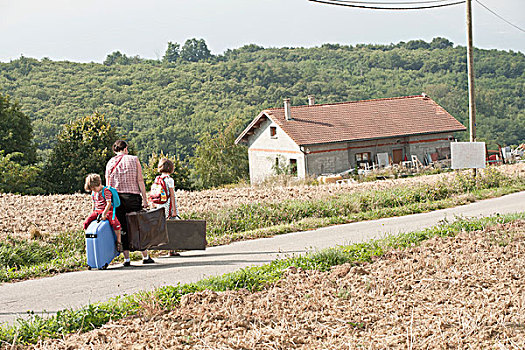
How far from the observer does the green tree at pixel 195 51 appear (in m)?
151

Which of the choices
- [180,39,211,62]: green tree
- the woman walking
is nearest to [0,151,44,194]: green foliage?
the woman walking

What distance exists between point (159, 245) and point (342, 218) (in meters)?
5.83

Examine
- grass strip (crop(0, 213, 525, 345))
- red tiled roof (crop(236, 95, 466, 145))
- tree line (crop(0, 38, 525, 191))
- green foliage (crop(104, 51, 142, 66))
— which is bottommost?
grass strip (crop(0, 213, 525, 345))

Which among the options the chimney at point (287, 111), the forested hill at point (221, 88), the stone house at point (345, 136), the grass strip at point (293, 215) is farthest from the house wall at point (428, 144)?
the forested hill at point (221, 88)

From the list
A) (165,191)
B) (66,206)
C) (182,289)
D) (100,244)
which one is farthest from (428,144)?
(182,289)

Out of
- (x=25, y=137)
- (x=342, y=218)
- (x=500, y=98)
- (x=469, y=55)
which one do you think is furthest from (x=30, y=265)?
(x=500, y=98)

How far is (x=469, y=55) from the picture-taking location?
2186 cm

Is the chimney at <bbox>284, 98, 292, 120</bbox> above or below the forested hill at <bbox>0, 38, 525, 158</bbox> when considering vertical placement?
below

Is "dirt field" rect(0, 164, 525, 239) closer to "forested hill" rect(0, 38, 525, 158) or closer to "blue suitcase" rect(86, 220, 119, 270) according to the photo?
"blue suitcase" rect(86, 220, 119, 270)

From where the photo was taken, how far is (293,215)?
14.5 meters

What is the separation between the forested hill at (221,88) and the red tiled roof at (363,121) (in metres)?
31.0

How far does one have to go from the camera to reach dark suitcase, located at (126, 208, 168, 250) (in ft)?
30.6

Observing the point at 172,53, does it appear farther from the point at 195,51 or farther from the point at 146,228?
the point at 146,228

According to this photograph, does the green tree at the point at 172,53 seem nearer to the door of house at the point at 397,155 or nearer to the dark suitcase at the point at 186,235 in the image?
the door of house at the point at 397,155
